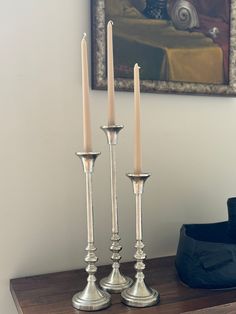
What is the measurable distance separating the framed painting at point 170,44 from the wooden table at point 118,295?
1.54 feet

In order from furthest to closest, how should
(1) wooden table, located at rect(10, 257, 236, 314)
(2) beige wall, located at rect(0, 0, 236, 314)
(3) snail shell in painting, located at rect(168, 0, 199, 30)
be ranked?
(3) snail shell in painting, located at rect(168, 0, 199, 30) → (2) beige wall, located at rect(0, 0, 236, 314) → (1) wooden table, located at rect(10, 257, 236, 314)

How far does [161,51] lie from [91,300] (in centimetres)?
65

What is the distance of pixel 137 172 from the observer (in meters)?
0.73

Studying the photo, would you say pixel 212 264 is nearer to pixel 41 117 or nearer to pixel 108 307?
pixel 108 307

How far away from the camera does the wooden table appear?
27.5 inches

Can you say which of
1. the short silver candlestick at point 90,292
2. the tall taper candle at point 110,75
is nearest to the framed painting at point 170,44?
the tall taper candle at point 110,75

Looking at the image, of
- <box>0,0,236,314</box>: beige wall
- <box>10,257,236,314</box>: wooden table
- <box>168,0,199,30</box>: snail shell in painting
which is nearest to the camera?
<box>10,257,236,314</box>: wooden table

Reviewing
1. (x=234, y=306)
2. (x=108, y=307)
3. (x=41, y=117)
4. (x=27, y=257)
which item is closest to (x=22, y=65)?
(x=41, y=117)

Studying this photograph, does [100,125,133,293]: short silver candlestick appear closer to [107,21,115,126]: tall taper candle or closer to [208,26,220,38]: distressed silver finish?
[107,21,115,126]: tall taper candle

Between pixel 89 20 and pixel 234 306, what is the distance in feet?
2.37

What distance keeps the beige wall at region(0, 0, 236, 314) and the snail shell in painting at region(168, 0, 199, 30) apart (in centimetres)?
20

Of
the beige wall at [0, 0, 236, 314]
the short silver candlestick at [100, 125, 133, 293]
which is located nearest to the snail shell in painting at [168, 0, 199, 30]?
the beige wall at [0, 0, 236, 314]

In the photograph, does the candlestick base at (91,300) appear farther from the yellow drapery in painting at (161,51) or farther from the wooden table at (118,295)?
the yellow drapery in painting at (161,51)

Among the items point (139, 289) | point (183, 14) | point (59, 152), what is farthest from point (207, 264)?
point (183, 14)
